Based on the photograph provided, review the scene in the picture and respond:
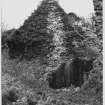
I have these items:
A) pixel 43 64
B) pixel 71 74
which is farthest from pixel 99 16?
pixel 43 64

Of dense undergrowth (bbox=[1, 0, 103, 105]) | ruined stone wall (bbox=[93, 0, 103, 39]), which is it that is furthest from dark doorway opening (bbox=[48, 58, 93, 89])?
ruined stone wall (bbox=[93, 0, 103, 39])

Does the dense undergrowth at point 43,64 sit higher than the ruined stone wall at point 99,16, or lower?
lower

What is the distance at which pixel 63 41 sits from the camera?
514 cm

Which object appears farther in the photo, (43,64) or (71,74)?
(43,64)

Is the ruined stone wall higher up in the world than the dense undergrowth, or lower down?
higher up

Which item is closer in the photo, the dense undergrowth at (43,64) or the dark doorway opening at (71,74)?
the dense undergrowth at (43,64)

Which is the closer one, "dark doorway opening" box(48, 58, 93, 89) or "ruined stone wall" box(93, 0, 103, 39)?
"ruined stone wall" box(93, 0, 103, 39)

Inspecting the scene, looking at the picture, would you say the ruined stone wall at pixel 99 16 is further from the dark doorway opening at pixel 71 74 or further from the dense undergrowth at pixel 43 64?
the dark doorway opening at pixel 71 74

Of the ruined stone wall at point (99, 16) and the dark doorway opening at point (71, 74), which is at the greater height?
the ruined stone wall at point (99, 16)

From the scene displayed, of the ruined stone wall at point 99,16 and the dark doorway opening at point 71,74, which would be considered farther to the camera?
the dark doorway opening at point 71,74

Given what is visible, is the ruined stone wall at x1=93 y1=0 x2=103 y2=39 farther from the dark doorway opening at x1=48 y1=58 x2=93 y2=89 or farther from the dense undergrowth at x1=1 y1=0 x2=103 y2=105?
the dark doorway opening at x1=48 y1=58 x2=93 y2=89

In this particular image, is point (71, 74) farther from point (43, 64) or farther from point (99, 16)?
point (99, 16)

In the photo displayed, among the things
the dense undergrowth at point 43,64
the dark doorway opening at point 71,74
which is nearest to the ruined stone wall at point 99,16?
the dense undergrowth at point 43,64

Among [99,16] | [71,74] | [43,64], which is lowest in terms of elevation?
[71,74]
